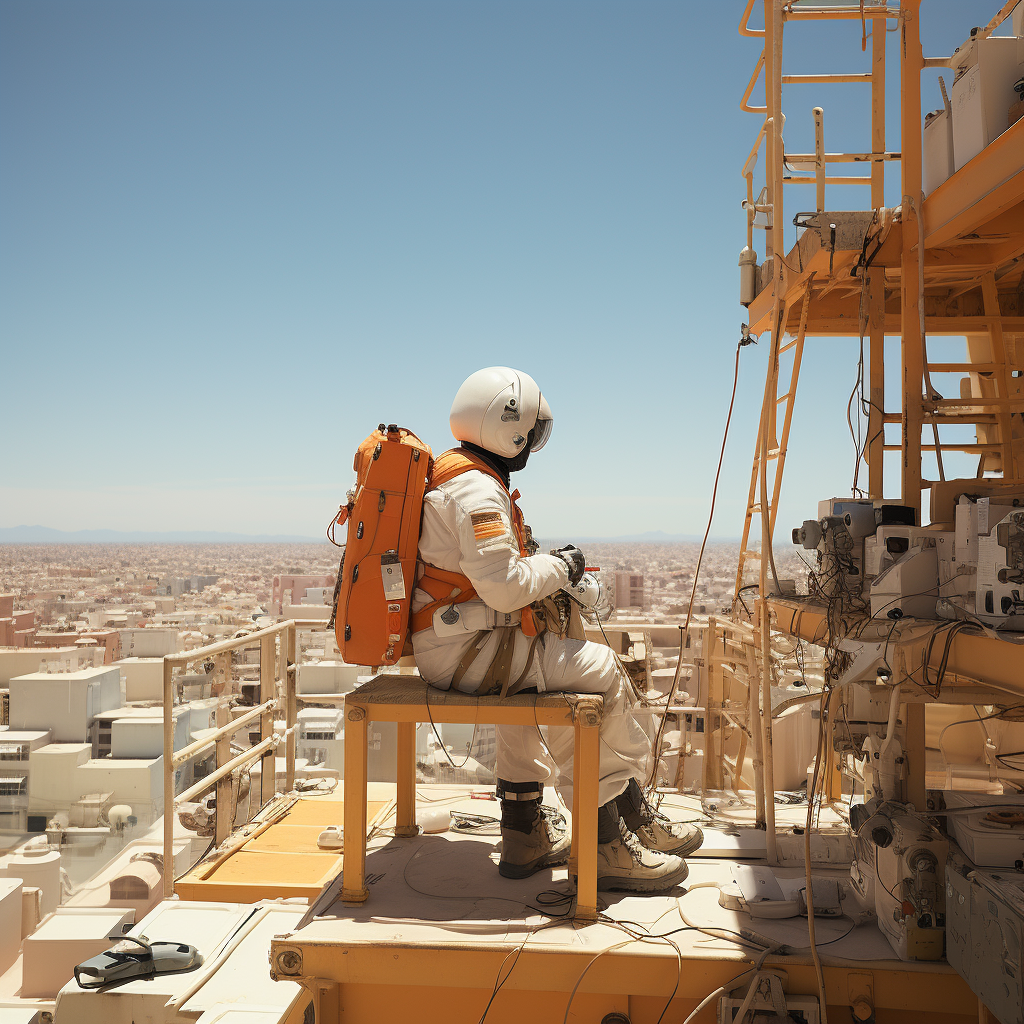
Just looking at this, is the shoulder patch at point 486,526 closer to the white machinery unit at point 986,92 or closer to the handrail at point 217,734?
the handrail at point 217,734

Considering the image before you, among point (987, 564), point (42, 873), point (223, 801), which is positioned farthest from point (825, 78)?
point (42, 873)

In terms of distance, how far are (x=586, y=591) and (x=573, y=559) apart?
0.67 feet

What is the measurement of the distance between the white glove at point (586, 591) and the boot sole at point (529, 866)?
1190 mm

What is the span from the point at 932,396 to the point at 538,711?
2.49m

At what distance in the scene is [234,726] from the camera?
4633mm

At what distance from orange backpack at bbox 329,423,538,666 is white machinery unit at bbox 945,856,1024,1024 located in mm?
1753

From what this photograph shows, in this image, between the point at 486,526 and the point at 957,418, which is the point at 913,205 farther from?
the point at 486,526

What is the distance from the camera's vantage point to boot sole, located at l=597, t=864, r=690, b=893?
10.7 ft

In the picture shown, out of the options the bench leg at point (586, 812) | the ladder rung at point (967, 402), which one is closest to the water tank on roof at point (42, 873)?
the bench leg at point (586, 812)

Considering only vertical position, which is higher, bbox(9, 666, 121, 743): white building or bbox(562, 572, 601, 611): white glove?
bbox(562, 572, 601, 611): white glove

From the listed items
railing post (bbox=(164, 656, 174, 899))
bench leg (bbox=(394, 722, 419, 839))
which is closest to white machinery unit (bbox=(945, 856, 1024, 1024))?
bench leg (bbox=(394, 722, 419, 839))

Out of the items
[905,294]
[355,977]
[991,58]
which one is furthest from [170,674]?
[991,58]

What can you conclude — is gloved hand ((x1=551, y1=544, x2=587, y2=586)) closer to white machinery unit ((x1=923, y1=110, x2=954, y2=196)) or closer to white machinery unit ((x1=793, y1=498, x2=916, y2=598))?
white machinery unit ((x1=793, y1=498, x2=916, y2=598))

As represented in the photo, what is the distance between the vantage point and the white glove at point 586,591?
3.34 metres
